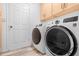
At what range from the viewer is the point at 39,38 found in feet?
4.48

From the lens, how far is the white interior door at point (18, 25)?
1184 millimetres

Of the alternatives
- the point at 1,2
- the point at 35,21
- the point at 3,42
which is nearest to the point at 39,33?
the point at 35,21

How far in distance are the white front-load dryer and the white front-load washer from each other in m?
0.07

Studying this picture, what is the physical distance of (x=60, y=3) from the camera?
1.17m

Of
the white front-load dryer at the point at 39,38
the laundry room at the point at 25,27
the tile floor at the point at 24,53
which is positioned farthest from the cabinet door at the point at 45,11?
the tile floor at the point at 24,53

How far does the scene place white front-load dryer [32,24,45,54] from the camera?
4.16 feet

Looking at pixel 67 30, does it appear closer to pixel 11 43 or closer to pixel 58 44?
pixel 58 44

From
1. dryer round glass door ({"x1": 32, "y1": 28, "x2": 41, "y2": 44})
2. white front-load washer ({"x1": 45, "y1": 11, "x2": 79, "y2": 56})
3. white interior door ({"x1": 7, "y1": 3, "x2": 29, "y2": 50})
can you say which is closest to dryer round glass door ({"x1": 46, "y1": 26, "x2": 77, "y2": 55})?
Answer: white front-load washer ({"x1": 45, "y1": 11, "x2": 79, "y2": 56})

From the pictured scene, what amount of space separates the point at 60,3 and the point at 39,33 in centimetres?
48

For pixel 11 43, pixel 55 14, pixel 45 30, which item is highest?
pixel 55 14

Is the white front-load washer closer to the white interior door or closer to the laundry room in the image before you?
the laundry room

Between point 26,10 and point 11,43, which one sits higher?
point 26,10

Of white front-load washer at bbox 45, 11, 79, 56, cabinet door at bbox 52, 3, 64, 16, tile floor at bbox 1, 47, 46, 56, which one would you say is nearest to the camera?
white front-load washer at bbox 45, 11, 79, 56

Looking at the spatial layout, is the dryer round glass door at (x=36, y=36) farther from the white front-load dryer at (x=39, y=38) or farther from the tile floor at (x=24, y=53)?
the tile floor at (x=24, y=53)
